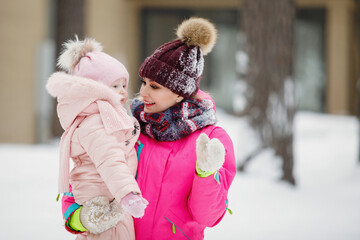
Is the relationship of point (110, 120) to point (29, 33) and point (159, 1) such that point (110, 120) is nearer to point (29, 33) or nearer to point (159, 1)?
point (29, 33)

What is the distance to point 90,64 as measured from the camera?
2072mm

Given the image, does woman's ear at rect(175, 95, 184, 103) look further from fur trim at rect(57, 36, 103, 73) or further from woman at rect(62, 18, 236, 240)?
fur trim at rect(57, 36, 103, 73)

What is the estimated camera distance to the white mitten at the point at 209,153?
69.6 inches

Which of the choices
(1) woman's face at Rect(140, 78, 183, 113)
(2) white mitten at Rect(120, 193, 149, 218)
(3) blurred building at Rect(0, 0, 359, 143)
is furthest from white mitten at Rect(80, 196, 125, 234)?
(3) blurred building at Rect(0, 0, 359, 143)

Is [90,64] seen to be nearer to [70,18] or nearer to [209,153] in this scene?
[209,153]

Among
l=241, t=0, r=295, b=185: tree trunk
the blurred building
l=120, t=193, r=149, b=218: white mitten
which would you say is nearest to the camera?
l=120, t=193, r=149, b=218: white mitten

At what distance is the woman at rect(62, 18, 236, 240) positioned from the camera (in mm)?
2027

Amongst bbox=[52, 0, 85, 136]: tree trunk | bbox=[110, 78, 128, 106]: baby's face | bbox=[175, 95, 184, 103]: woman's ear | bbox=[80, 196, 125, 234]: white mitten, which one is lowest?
bbox=[80, 196, 125, 234]: white mitten

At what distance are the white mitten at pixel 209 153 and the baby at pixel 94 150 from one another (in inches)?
11.1

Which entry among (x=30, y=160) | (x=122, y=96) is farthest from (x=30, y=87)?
(x=122, y=96)

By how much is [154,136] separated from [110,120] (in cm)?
29

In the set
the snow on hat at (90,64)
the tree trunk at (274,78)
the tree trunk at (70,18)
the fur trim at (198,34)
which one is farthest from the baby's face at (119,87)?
the tree trunk at (70,18)

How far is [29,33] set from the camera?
345 inches

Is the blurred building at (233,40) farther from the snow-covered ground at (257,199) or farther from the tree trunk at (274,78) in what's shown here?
the tree trunk at (274,78)
